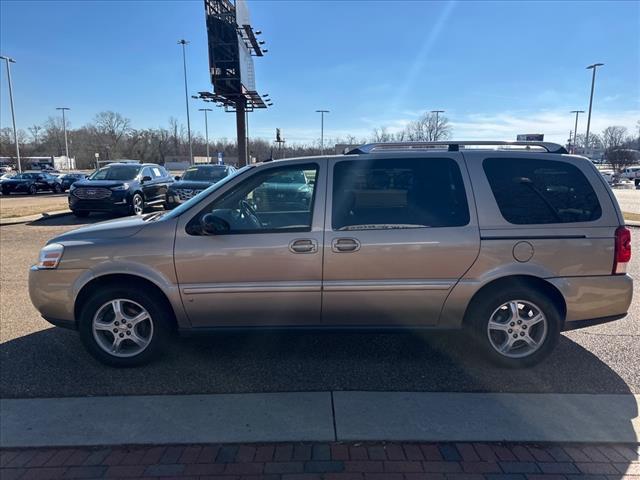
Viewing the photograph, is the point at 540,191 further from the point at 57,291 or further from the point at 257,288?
the point at 57,291

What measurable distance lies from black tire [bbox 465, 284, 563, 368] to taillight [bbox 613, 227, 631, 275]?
598 millimetres

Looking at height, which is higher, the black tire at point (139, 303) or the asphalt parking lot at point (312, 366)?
the black tire at point (139, 303)

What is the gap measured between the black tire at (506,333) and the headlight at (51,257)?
3.49 m

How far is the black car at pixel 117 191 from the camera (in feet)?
44.7

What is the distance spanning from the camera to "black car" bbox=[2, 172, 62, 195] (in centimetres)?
2917

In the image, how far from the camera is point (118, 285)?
360 cm

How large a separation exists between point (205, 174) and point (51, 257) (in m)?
11.4

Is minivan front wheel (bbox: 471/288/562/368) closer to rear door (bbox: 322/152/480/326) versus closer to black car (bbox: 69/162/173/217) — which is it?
rear door (bbox: 322/152/480/326)

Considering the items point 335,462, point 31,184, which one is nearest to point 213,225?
point 335,462

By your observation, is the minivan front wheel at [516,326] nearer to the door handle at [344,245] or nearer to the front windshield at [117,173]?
the door handle at [344,245]

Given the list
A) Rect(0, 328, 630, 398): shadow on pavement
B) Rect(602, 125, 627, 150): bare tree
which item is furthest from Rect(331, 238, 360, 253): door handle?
Rect(602, 125, 627, 150): bare tree

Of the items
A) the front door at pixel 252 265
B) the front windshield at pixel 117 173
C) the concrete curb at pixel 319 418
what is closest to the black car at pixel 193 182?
the front windshield at pixel 117 173

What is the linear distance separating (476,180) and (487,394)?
1710 millimetres

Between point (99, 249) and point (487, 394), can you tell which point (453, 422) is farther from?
point (99, 249)
